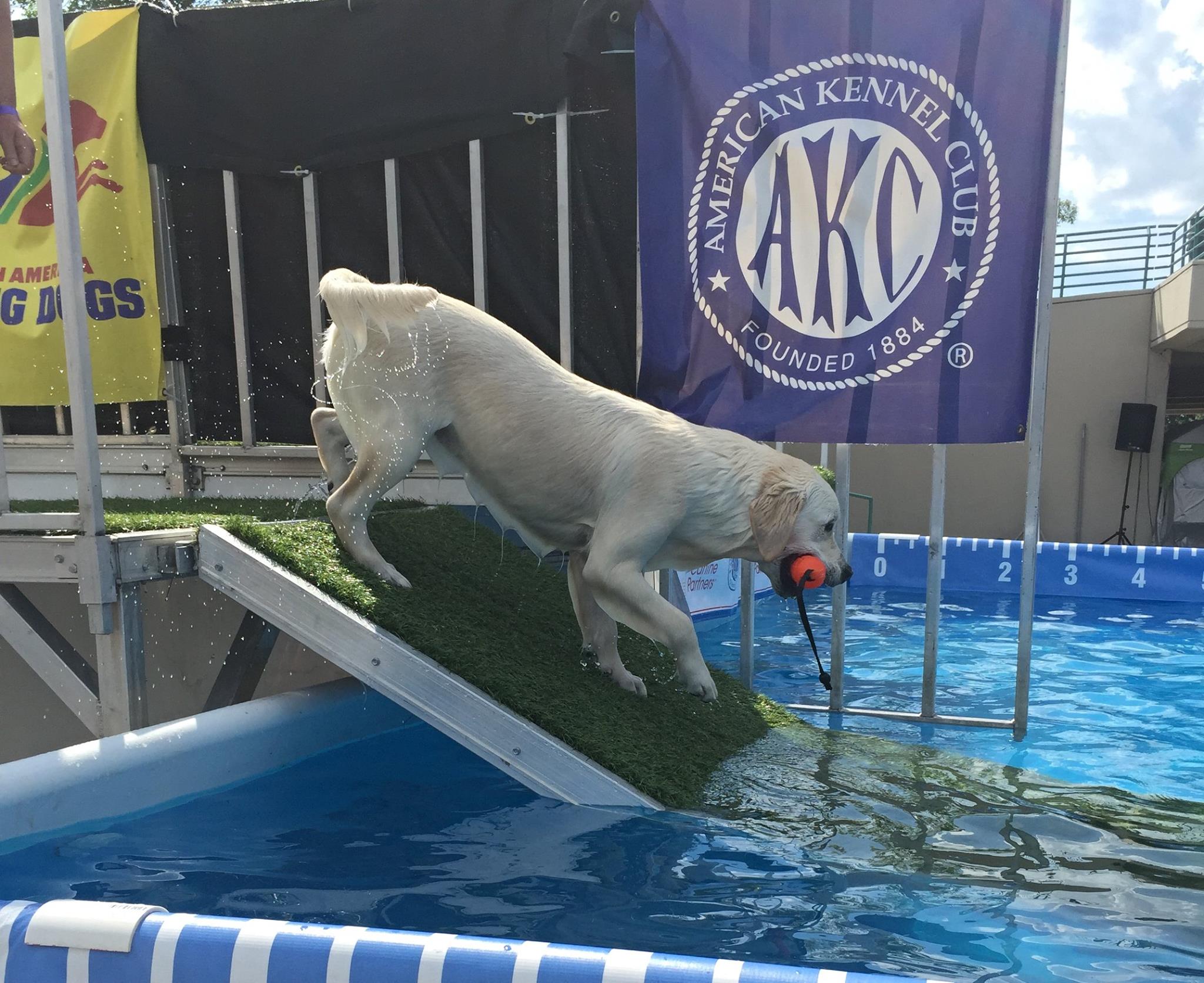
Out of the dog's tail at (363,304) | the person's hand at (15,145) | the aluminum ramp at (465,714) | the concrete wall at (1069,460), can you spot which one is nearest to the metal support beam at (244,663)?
the aluminum ramp at (465,714)

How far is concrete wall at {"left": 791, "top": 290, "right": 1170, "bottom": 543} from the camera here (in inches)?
542

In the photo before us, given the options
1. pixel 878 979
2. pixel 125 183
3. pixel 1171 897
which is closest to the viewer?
pixel 878 979

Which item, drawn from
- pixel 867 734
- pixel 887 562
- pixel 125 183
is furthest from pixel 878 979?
pixel 887 562

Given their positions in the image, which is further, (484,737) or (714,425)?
(714,425)

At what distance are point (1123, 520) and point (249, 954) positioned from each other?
48.2 ft

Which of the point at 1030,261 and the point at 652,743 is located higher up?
the point at 1030,261

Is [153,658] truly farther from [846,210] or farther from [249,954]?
[846,210]

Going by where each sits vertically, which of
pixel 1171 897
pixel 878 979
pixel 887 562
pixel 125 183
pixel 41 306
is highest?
pixel 125 183

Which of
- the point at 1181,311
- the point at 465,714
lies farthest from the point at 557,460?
the point at 1181,311

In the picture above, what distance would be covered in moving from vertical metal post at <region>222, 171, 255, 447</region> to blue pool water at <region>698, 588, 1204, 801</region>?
3677 mm

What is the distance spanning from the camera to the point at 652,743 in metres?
3.67

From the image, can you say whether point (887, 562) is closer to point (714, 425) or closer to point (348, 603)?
Answer: point (714, 425)

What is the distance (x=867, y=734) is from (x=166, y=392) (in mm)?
5214

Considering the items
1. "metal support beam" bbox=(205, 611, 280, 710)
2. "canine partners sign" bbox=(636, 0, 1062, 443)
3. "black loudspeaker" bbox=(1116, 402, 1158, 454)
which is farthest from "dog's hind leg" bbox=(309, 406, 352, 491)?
"black loudspeaker" bbox=(1116, 402, 1158, 454)
